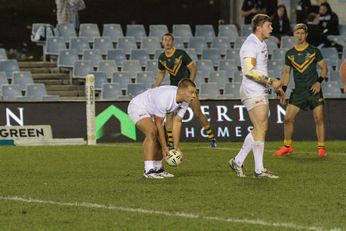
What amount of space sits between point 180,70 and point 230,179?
630 centimetres

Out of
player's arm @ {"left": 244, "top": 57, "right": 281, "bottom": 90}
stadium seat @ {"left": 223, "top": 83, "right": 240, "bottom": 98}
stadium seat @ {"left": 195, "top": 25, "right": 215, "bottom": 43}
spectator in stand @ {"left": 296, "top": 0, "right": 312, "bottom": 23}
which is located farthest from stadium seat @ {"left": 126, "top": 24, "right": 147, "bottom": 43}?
player's arm @ {"left": 244, "top": 57, "right": 281, "bottom": 90}

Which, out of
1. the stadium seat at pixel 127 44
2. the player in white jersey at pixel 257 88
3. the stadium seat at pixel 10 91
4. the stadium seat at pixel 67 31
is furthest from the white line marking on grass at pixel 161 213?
the stadium seat at pixel 67 31

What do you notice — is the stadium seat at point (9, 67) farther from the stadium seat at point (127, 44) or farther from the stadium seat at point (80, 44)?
A: the stadium seat at point (127, 44)

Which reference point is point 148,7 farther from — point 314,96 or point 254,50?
point 254,50

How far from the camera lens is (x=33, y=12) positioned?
37.8m

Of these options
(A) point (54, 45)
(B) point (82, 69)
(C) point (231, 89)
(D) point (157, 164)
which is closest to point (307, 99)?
(D) point (157, 164)

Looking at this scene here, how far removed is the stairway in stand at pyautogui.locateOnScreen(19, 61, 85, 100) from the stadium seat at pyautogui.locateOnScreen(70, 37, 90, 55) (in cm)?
69

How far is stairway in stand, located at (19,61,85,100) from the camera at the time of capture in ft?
94.0

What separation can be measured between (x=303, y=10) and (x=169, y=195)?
18771 mm

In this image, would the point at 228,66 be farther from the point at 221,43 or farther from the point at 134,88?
the point at 134,88

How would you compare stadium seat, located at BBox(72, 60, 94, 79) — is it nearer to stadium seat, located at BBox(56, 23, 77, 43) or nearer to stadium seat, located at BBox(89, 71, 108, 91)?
stadium seat, located at BBox(89, 71, 108, 91)

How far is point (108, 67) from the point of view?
28.5 metres

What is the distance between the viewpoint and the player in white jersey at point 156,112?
1425 centimetres

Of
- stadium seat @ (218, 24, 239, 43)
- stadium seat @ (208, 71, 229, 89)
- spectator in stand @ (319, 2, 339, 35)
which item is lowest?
stadium seat @ (208, 71, 229, 89)
